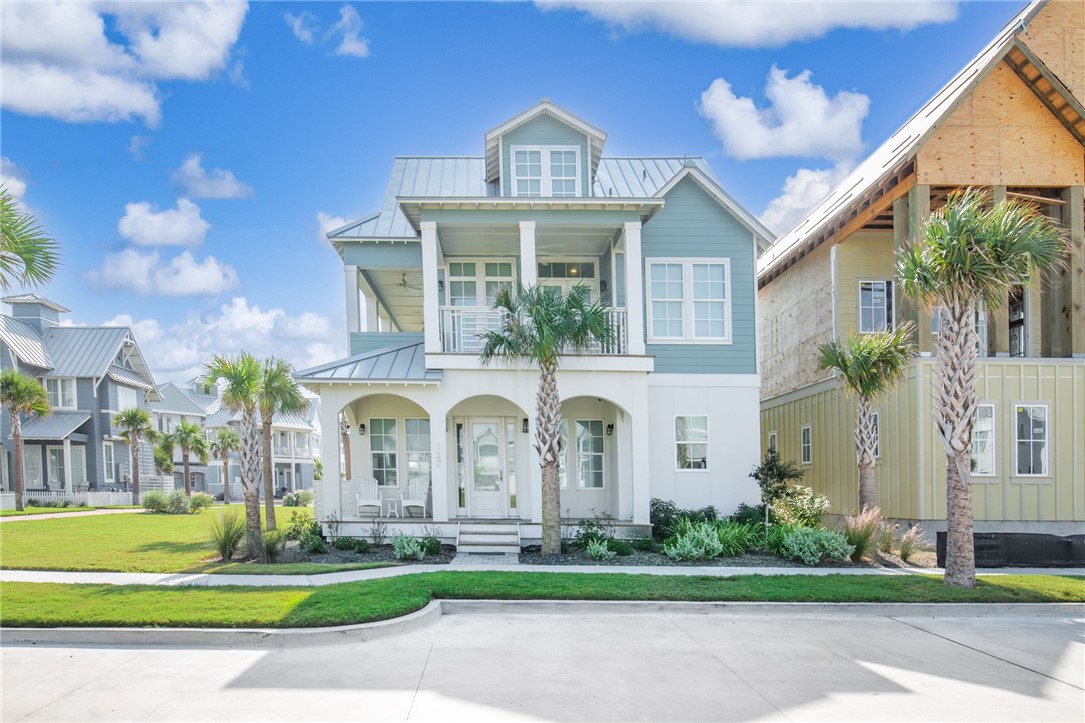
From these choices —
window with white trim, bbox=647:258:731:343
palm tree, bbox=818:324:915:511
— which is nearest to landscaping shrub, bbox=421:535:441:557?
window with white trim, bbox=647:258:731:343

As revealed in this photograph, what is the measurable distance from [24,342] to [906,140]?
37882mm

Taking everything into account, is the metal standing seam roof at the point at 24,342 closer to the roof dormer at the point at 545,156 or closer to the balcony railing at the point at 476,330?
the balcony railing at the point at 476,330

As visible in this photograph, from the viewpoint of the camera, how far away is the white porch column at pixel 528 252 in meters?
16.4

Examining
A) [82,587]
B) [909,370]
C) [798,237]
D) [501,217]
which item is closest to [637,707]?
[82,587]

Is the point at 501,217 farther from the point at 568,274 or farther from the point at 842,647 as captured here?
the point at 842,647

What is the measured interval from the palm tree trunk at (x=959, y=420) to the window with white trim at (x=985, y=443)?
585 cm

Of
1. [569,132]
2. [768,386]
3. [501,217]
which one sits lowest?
[768,386]

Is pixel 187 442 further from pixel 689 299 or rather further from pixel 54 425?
pixel 689 299

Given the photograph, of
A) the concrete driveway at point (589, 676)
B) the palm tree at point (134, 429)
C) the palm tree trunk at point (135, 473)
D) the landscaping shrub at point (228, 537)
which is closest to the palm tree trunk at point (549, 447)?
the concrete driveway at point (589, 676)

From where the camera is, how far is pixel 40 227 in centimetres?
944

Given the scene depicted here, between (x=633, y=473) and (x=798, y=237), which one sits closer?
(x=633, y=473)

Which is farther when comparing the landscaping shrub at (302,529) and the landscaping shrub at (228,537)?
the landscaping shrub at (302,529)

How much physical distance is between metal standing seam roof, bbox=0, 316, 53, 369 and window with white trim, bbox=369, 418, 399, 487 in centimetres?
2444

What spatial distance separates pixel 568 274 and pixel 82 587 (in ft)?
42.6
